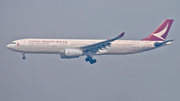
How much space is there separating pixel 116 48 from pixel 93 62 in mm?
5378

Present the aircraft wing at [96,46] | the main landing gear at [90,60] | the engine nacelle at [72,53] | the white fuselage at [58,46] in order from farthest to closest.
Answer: the main landing gear at [90,60]
the white fuselage at [58,46]
the engine nacelle at [72,53]
the aircraft wing at [96,46]

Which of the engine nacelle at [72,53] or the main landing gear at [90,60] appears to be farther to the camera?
the main landing gear at [90,60]

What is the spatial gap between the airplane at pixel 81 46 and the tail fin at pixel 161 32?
1.64m

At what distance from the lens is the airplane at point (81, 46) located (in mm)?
58906

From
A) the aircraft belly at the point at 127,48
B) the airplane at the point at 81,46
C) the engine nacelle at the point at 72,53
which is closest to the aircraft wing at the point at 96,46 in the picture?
the airplane at the point at 81,46

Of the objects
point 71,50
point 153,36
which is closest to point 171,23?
point 153,36

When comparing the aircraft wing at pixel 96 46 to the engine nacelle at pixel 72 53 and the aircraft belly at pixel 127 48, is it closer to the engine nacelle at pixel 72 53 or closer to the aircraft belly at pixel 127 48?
the engine nacelle at pixel 72 53

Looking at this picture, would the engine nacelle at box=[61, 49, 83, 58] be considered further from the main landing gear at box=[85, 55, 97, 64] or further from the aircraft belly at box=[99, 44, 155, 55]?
the aircraft belly at box=[99, 44, 155, 55]

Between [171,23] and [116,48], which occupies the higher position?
[171,23]

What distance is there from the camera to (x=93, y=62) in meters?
61.2

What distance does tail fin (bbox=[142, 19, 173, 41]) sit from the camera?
2547 inches

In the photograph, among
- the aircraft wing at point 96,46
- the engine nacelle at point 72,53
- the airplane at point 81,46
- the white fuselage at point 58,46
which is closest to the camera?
the aircraft wing at point 96,46

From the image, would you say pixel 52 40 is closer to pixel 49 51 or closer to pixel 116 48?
pixel 49 51

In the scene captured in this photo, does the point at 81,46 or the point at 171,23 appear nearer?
the point at 81,46
